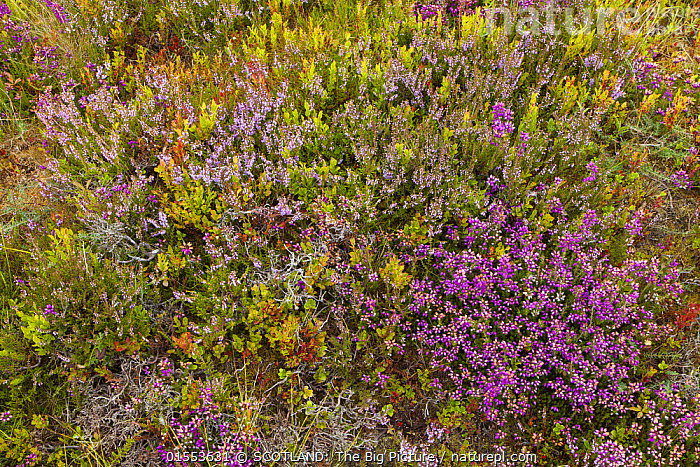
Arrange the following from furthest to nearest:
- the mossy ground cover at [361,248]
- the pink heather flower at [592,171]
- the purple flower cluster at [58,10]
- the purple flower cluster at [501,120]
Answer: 1. the purple flower cluster at [58,10]
2. the purple flower cluster at [501,120]
3. the pink heather flower at [592,171]
4. the mossy ground cover at [361,248]

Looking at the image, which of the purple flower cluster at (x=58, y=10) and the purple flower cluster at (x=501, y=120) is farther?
the purple flower cluster at (x=58, y=10)

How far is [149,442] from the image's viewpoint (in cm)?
286

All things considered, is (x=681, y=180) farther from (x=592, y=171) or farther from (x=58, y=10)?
(x=58, y=10)

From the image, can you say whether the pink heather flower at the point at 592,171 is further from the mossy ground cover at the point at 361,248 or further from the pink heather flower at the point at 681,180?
the pink heather flower at the point at 681,180

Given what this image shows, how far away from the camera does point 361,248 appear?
3287 millimetres

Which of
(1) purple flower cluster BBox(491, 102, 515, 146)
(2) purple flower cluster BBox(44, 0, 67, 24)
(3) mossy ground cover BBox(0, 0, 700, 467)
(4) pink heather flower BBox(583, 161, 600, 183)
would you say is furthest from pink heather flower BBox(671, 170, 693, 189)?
(2) purple flower cluster BBox(44, 0, 67, 24)

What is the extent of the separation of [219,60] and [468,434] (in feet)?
12.7

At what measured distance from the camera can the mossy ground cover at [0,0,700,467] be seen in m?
2.90

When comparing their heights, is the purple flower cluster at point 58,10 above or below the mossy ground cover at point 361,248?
above

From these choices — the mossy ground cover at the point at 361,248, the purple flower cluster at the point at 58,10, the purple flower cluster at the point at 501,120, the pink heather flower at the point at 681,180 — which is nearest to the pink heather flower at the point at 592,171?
the mossy ground cover at the point at 361,248

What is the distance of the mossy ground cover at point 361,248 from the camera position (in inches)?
114

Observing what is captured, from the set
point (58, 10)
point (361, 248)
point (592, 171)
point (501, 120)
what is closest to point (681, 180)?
point (592, 171)

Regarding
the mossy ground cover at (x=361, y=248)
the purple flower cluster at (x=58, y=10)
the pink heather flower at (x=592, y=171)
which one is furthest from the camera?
the purple flower cluster at (x=58, y=10)

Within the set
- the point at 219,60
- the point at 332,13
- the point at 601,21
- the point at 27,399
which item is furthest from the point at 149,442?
the point at 601,21
